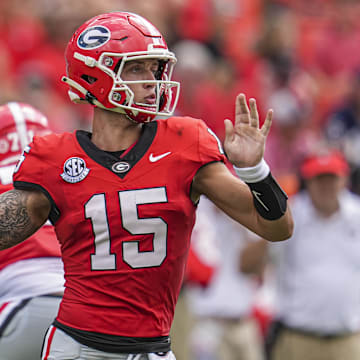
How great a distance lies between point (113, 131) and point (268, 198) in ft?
2.48

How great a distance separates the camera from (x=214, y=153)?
3.28 m

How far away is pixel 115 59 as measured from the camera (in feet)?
11.0

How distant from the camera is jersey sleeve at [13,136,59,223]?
10.8ft

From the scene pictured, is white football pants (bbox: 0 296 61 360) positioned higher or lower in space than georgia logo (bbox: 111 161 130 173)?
lower

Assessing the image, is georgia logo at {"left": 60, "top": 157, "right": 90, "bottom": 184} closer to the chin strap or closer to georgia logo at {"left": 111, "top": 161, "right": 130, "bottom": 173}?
georgia logo at {"left": 111, "top": 161, "right": 130, "bottom": 173}

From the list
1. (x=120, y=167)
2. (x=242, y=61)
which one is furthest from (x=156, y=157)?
(x=242, y=61)

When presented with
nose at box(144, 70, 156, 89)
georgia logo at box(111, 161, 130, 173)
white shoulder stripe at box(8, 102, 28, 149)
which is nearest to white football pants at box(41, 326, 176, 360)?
georgia logo at box(111, 161, 130, 173)

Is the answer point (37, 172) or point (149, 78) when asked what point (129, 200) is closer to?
point (37, 172)

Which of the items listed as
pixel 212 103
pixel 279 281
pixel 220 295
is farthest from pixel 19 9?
pixel 279 281

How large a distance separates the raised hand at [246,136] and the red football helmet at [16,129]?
1.54m

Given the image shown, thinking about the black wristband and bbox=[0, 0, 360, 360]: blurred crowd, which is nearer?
the black wristband

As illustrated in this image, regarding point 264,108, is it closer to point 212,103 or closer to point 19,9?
point 212,103

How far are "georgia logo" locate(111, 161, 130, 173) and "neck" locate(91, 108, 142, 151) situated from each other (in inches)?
5.3

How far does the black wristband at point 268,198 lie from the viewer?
3139mm
